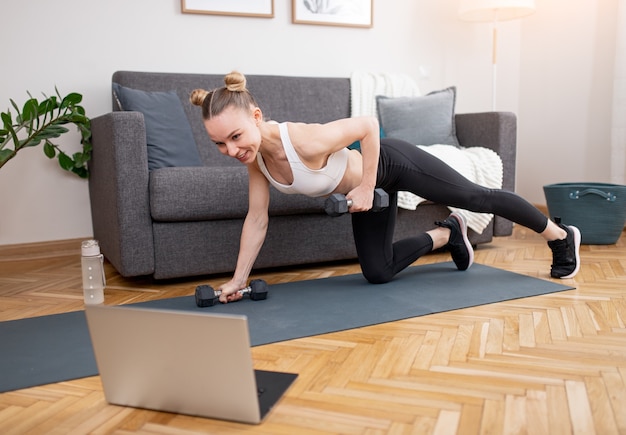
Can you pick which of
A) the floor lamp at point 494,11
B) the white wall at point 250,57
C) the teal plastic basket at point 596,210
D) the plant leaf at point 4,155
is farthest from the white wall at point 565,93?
the plant leaf at point 4,155

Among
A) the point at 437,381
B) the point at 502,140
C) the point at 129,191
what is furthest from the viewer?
the point at 502,140

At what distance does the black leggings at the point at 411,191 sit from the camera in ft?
→ 7.39

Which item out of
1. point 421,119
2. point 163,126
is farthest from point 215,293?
point 421,119

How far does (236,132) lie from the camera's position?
5.86 ft

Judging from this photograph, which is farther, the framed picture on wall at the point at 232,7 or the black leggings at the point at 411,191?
the framed picture on wall at the point at 232,7

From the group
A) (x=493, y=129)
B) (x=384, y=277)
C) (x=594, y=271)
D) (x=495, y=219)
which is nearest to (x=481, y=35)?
(x=493, y=129)

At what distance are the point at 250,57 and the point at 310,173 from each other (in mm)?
1737

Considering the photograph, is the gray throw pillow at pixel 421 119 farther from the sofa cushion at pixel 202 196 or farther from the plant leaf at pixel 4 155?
the plant leaf at pixel 4 155

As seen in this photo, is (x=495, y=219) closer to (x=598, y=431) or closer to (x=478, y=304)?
(x=478, y=304)

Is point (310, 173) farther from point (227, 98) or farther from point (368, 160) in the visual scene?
point (227, 98)

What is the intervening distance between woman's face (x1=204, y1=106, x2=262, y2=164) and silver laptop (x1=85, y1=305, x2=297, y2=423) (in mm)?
748

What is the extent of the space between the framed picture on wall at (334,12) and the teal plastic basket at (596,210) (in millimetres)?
1637

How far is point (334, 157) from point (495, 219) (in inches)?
52.2

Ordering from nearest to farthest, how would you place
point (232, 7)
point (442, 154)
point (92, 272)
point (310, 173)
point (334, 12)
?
point (310, 173) → point (92, 272) → point (442, 154) → point (232, 7) → point (334, 12)
